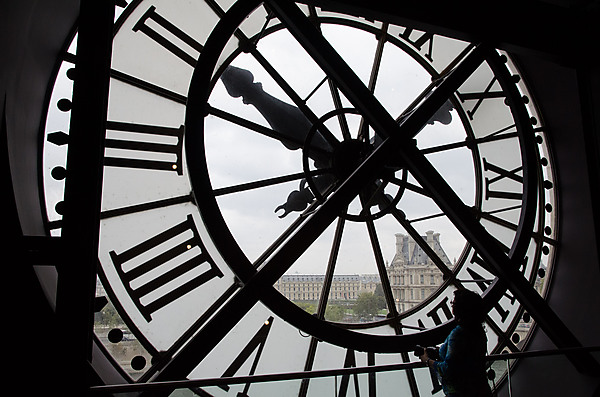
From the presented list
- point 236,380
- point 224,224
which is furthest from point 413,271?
point 236,380

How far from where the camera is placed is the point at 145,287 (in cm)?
282

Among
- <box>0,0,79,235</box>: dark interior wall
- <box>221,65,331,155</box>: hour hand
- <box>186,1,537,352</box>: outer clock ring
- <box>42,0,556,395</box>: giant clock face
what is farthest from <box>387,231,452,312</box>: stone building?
<box>0,0,79,235</box>: dark interior wall

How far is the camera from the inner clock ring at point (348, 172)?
10.4ft

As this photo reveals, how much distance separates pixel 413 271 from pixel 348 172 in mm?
1175

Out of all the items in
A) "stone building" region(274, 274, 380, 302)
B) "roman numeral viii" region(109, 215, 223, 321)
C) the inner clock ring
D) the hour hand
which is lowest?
"stone building" region(274, 274, 380, 302)

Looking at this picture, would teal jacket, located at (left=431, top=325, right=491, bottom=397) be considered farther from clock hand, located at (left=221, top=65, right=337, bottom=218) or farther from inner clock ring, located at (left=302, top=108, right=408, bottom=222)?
clock hand, located at (left=221, top=65, right=337, bottom=218)

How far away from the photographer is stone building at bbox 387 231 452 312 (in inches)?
145

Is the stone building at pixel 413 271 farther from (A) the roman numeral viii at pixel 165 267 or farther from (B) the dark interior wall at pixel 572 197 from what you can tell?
(A) the roman numeral viii at pixel 165 267

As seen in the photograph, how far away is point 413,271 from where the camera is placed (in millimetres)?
3766

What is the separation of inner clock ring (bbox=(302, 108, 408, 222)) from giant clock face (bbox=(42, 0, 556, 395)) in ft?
0.05

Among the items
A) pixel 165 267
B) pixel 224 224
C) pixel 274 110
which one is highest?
pixel 274 110

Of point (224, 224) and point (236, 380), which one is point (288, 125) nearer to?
point (224, 224)

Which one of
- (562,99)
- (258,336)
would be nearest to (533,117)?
(562,99)

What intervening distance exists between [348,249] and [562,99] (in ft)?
8.42
